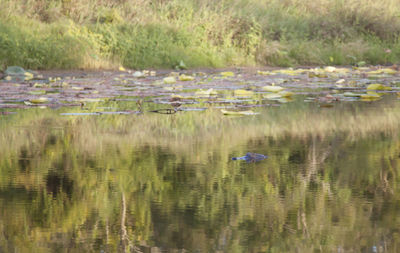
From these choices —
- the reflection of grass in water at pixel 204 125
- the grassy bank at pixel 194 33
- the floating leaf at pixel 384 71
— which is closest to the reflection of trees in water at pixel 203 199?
the reflection of grass in water at pixel 204 125

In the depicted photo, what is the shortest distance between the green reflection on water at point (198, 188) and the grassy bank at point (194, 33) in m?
7.06

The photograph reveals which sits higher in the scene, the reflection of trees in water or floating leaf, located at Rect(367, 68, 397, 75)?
the reflection of trees in water

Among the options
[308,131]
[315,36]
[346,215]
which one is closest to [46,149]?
[308,131]

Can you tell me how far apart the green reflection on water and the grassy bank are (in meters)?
7.06

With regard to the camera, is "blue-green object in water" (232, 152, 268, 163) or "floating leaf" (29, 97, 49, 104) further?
"floating leaf" (29, 97, 49, 104)

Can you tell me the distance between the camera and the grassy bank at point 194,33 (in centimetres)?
1238

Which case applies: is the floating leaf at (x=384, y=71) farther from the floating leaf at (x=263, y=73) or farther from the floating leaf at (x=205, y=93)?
the floating leaf at (x=205, y=93)

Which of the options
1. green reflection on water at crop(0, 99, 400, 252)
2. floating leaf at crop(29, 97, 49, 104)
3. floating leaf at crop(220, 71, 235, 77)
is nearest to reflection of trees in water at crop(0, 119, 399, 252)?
green reflection on water at crop(0, 99, 400, 252)

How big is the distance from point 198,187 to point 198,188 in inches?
0.9

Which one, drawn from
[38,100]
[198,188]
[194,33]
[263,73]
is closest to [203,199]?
[198,188]

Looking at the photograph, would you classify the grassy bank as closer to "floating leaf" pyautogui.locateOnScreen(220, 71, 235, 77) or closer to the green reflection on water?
"floating leaf" pyautogui.locateOnScreen(220, 71, 235, 77)

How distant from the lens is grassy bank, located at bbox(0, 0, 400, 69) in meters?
12.4

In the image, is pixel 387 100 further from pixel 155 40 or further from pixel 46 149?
pixel 155 40

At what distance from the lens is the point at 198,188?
3090 millimetres
